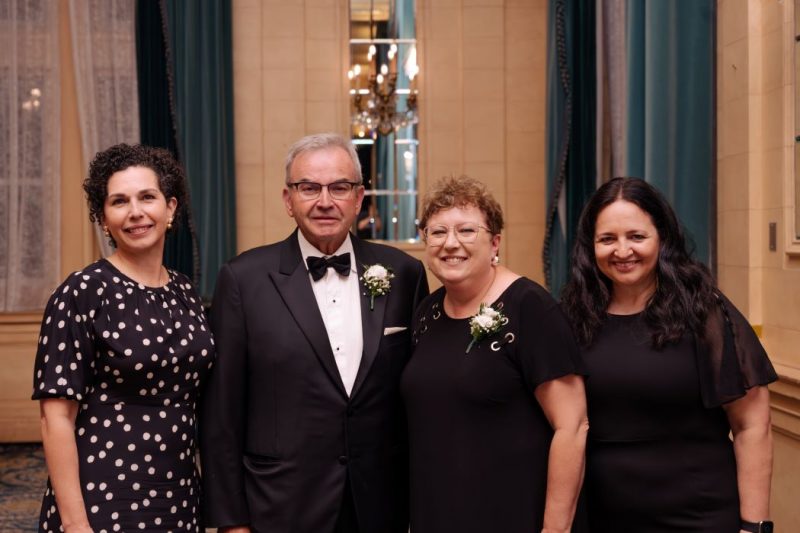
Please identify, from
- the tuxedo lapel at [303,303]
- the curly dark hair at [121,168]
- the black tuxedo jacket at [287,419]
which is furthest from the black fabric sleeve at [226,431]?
the curly dark hair at [121,168]

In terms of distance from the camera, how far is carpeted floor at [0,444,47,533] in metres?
4.77

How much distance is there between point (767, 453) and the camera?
2.25 metres

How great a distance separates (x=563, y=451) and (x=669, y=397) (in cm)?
32

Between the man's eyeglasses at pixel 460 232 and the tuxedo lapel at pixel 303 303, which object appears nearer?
the man's eyeglasses at pixel 460 232

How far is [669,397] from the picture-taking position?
2227mm

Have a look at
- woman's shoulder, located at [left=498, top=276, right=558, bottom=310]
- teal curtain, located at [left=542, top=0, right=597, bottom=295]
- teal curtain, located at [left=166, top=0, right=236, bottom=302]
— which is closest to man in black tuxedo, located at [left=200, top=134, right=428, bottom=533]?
woman's shoulder, located at [left=498, top=276, right=558, bottom=310]

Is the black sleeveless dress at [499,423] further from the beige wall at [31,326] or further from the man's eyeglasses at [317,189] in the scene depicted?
the beige wall at [31,326]

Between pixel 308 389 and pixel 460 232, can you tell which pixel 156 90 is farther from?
pixel 460 232

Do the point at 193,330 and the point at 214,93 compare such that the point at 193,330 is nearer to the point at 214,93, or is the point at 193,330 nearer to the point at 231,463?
the point at 231,463

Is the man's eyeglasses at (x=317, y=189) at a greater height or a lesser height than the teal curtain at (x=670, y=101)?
lesser

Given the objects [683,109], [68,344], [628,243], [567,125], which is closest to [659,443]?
Result: [628,243]

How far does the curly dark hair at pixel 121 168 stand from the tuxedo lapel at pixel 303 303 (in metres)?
0.37

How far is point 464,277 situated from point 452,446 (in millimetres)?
422

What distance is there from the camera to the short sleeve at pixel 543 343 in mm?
2148
